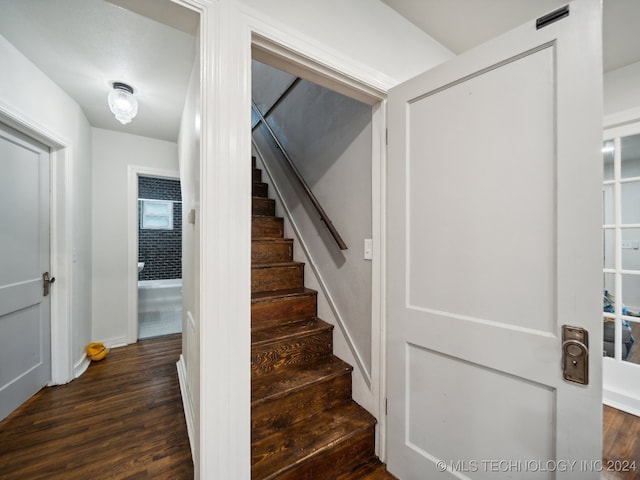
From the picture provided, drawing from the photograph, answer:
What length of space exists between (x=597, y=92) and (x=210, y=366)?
61.8 inches

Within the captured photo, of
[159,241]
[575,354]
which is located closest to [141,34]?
[575,354]

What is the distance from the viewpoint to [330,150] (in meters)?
1.94

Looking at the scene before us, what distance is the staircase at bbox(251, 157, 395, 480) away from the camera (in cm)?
130

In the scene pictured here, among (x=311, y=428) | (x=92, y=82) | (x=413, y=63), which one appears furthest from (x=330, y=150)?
(x=92, y=82)

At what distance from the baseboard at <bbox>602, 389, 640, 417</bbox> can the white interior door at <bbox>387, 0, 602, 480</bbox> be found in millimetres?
1888

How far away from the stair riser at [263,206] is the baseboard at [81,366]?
7.16 ft

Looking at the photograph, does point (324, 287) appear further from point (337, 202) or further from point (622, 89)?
point (622, 89)

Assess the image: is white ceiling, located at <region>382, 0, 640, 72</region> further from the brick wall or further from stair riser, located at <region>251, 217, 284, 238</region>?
the brick wall

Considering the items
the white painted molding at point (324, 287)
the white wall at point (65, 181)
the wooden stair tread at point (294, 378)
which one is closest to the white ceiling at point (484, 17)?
the white painted molding at point (324, 287)

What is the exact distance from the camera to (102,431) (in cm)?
175

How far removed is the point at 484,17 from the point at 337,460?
2.66 meters

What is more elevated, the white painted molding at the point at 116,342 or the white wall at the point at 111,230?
the white wall at the point at 111,230

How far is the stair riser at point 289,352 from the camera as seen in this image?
1580 mm

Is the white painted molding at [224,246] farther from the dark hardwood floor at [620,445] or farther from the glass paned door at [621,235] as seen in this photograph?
the glass paned door at [621,235]
